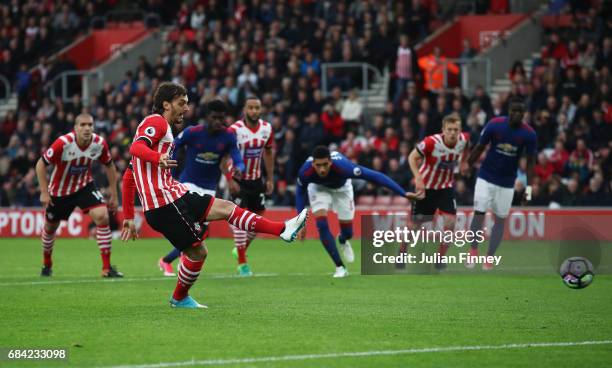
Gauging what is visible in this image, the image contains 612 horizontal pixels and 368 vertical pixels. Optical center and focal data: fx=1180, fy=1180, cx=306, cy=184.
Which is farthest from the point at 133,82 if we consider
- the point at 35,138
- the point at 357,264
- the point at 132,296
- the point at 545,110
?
the point at 132,296

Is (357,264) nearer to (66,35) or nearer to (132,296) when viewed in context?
(132,296)

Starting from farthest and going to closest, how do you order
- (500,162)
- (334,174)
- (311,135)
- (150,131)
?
(311,135) < (500,162) < (334,174) < (150,131)

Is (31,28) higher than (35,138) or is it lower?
higher

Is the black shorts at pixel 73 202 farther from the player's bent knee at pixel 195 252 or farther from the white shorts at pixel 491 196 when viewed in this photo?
the white shorts at pixel 491 196

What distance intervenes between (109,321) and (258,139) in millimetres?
6871

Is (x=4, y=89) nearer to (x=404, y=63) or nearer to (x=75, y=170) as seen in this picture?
(x=404, y=63)

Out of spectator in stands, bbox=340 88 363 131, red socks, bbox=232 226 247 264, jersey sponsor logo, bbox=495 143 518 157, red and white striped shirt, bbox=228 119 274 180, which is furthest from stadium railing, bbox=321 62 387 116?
red socks, bbox=232 226 247 264

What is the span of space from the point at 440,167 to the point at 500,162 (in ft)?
2.86

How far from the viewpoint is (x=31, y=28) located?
39.3 m

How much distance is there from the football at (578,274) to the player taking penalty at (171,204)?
3.69 metres

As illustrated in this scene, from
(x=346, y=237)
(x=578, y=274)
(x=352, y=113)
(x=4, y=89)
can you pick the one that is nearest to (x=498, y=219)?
(x=346, y=237)

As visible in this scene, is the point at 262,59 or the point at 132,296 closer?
the point at 132,296

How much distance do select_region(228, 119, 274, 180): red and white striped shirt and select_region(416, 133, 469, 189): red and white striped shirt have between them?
2.30 m

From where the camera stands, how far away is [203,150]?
16297mm
